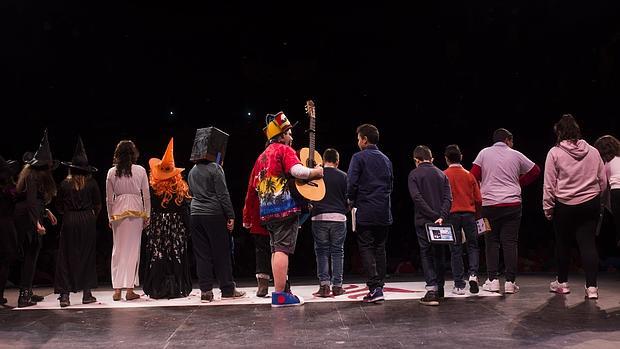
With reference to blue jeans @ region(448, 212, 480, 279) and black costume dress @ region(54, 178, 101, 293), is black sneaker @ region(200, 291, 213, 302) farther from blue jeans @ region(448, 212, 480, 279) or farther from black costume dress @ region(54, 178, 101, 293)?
blue jeans @ region(448, 212, 480, 279)

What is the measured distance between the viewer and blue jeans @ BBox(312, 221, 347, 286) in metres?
5.15

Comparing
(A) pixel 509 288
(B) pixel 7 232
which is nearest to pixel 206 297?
(B) pixel 7 232

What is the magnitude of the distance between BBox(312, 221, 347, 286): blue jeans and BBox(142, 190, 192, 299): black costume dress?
1349mm

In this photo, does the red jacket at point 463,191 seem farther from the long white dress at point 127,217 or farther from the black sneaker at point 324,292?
the long white dress at point 127,217

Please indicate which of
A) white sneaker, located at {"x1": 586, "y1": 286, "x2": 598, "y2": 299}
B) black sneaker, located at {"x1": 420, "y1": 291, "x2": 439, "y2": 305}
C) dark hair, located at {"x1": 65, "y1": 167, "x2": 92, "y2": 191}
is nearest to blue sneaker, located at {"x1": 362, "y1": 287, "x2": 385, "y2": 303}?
black sneaker, located at {"x1": 420, "y1": 291, "x2": 439, "y2": 305}

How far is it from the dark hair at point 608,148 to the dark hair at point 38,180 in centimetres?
527

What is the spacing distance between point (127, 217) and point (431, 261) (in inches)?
114

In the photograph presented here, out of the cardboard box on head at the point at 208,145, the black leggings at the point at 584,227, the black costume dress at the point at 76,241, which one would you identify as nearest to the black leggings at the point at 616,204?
the black leggings at the point at 584,227

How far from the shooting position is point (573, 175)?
4.75 meters

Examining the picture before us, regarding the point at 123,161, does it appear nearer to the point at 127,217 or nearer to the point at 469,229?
the point at 127,217

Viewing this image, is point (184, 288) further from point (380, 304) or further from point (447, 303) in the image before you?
point (447, 303)

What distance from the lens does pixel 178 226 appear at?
5480 mm

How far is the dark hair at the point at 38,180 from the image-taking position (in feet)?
16.9

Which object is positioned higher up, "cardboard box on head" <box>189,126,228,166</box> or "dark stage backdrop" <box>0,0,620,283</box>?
"dark stage backdrop" <box>0,0,620,283</box>
